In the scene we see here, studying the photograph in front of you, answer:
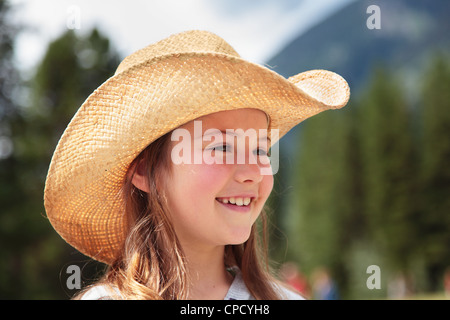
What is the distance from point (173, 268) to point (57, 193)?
0.60 m

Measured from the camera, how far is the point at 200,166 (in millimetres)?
1961

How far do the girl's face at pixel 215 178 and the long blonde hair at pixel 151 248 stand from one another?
0.17 ft

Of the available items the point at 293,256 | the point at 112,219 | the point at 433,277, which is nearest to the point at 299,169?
the point at 293,256

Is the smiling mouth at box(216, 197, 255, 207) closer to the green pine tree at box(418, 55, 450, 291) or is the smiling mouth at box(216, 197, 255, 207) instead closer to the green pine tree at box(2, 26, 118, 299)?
the green pine tree at box(2, 26, 118, 299)

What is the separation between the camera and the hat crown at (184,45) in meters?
2.12

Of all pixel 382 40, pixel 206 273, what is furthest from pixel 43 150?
pixel 382 40

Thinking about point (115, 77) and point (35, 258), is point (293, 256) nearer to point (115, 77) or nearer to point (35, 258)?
point (35, 258)

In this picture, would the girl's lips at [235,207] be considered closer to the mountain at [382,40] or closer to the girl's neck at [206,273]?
the girl's neck at [206,273]

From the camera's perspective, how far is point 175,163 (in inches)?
79.6

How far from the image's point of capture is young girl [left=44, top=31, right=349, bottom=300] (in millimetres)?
1924

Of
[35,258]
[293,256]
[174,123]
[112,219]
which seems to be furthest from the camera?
[293,256]

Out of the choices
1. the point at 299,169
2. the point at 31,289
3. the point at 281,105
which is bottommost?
the point at 31,289

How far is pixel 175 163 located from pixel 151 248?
354 mm

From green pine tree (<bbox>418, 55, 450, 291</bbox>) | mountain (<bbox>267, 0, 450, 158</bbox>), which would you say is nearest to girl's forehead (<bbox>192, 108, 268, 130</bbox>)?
green pine tree (<bbox>418, 55, 450, 291</bbox>)
